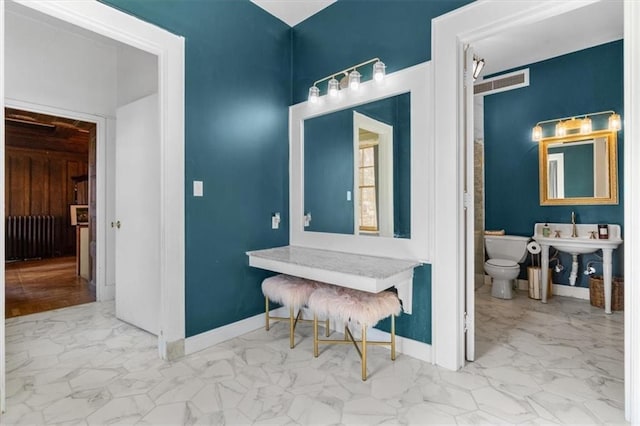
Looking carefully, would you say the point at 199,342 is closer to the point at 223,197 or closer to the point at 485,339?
the point at 223,197

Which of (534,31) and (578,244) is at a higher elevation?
(534,31)

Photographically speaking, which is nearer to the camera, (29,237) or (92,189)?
(92,189)

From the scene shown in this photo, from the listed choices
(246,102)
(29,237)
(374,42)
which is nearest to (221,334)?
(246,102)

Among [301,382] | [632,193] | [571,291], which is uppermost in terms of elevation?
[632,193]

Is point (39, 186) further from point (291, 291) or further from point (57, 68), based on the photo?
point (291, 291)

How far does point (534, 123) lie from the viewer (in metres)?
4.05

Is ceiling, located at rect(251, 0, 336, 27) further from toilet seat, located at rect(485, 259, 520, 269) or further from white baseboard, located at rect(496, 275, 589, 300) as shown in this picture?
white baseboard, located at rect(496, 275, 589, 300)

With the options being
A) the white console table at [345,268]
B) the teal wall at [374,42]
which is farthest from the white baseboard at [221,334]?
the teal wall at [374,42]

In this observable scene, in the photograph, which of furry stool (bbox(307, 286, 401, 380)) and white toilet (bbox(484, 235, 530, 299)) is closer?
furry stool (bbox(307, 286, 401, 380))

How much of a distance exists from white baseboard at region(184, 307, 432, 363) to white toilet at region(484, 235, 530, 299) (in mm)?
1959

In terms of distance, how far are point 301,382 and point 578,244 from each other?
3227 mm

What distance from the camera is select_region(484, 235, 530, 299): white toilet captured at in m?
3.71

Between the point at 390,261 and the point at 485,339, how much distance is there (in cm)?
110

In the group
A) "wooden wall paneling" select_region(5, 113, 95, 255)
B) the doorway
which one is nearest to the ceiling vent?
the doorway
